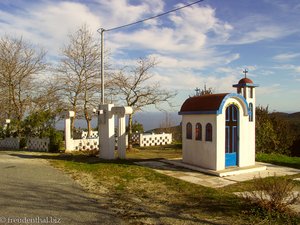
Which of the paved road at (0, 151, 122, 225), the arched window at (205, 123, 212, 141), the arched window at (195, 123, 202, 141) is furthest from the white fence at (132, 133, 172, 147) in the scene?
the paved road at (0, 151, 122, 225)

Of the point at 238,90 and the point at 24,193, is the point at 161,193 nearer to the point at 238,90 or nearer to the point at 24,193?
the point at 24,193

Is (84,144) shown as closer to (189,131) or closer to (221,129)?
(189,131)

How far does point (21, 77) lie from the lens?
882 inches

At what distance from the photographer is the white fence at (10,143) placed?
19.0 m

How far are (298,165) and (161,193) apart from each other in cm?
757

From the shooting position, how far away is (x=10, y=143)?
1966 cm

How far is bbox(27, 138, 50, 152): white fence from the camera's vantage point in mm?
16852

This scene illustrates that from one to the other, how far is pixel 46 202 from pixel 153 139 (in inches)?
556

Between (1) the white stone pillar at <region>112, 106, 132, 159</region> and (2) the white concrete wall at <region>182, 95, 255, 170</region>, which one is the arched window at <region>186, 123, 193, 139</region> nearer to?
(2) the white concrete wall at <region>182, 95, 255, 170</region>

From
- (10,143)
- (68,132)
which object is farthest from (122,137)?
(10,143)

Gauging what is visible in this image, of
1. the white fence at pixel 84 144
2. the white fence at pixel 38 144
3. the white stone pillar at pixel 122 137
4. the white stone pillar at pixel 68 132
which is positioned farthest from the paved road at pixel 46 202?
the white fence at pixel 38 144

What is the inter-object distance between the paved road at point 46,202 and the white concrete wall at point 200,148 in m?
4.76

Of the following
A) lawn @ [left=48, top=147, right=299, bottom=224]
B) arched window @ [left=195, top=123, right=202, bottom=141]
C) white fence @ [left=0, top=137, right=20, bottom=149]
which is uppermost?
arched window @ [left=195, top=123, right=202, bottom=141]

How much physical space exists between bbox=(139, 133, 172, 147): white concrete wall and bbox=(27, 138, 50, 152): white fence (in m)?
6.00
